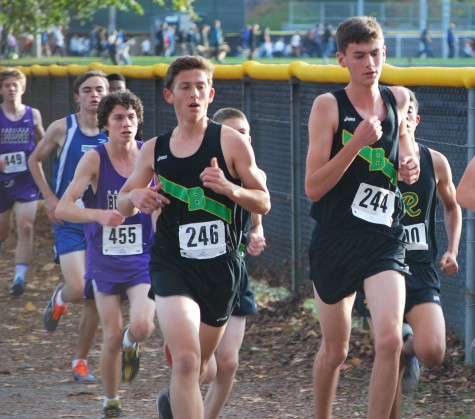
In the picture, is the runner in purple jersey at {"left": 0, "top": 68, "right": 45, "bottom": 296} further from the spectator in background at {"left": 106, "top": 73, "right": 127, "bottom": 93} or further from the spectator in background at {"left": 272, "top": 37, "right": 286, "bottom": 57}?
the spectator in background at {"left": 272, "top": 37, "right": 286, "bottom": 57}

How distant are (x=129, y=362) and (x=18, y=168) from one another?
563 cm

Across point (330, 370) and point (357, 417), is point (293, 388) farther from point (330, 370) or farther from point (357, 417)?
point (330, 370)

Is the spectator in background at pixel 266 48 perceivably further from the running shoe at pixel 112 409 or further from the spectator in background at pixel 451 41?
the running shoe at pixel 112 409

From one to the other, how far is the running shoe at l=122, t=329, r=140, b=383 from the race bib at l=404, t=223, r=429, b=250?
1.90 m

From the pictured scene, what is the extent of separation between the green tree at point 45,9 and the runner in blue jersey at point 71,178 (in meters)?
14.6

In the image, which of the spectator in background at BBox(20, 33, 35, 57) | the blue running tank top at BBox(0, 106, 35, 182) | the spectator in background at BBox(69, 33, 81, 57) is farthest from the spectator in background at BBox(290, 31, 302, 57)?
the blue running tank top at BBox(0, 106, 35, 182)

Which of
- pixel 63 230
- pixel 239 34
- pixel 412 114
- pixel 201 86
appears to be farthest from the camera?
pixel 239 34

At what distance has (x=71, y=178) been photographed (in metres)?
9.81

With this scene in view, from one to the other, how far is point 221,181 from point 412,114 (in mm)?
Answer: 1425

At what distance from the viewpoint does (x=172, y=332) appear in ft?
19.1

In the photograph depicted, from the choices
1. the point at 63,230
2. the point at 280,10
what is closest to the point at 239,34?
the point at 280,10

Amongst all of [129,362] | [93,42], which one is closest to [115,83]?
[129,362]

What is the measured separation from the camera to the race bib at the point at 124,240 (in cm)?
769

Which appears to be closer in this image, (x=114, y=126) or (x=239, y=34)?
(x=114, y=126)
